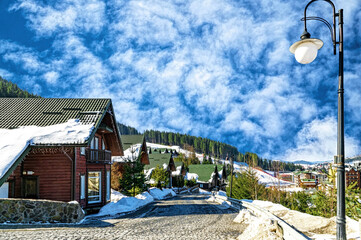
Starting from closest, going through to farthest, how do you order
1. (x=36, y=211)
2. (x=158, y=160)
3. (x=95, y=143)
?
1. (x=36, y=211)
2. (x=95, y=143)
3. (x=158, y=160)

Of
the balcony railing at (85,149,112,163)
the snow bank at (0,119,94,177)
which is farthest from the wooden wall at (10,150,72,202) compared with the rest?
the balcony railing at (85,149,112,163)

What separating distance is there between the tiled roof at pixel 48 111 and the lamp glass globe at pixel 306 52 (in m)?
17.4

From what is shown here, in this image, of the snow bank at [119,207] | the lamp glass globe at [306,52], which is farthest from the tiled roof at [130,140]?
the lamp glass globe at [306,52]

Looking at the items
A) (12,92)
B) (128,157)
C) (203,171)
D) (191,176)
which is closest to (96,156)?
(128,157)

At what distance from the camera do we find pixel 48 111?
2411 cm

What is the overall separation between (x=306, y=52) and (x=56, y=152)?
1835 cm

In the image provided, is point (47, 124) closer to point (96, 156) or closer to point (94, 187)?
point (96, 156)

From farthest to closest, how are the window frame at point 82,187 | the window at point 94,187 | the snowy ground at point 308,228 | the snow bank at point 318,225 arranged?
1. the window at point 94,187
2. the window frame at point 82,187
3. the snow bank at point 318,225
4. the snowy ground at point 308,228

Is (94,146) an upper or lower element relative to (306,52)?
lower

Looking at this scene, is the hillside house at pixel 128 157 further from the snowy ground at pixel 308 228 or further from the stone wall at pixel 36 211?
the snowy ground at pixel 308 228

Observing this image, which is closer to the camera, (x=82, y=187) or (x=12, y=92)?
(x=82, y=187)

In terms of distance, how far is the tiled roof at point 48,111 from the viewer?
73.8 feet

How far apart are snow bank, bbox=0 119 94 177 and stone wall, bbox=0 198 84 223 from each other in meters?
2.96

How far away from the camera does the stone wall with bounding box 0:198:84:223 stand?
15.2 metres
